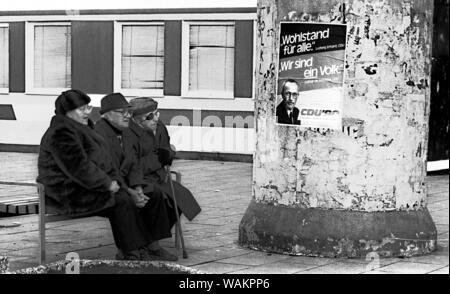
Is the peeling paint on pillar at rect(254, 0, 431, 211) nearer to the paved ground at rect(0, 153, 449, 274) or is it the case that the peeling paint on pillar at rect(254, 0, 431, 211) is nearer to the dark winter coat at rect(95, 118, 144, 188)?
the paved ground at rect(0, 153, 449, 274)

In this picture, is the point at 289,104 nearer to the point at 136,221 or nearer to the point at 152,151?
the point at 152,151

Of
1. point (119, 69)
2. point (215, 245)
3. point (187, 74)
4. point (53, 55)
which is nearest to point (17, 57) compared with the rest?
point (53, 55)

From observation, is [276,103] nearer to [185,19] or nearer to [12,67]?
[185,19]

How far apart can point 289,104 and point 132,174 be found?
135cm

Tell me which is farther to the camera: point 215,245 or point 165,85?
point 165,85

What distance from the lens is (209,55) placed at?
17.0 m

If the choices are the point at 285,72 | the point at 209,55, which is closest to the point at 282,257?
the point at 285,72

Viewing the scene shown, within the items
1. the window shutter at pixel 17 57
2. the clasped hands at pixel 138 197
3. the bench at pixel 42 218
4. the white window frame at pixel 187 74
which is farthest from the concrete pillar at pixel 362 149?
the window shutter at pixel 17 57

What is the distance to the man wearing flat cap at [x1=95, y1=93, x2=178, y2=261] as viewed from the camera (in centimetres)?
775

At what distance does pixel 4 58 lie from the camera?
731 inches

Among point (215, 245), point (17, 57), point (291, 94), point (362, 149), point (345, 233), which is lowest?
point (215, 245)

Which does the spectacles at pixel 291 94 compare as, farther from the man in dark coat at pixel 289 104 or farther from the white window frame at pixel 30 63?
the white window frame at pixel 30 63
